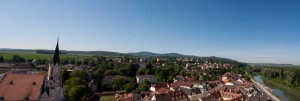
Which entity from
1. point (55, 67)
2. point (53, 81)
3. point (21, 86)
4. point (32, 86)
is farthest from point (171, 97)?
point (21, 86)

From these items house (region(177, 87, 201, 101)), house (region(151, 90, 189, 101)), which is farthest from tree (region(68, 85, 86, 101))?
house (region(177, 87, 201, 101))

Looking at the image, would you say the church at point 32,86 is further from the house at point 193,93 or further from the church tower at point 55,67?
the house at point 193,93

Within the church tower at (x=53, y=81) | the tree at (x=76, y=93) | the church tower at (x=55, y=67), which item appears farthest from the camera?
the tree at (x=76, y=93)

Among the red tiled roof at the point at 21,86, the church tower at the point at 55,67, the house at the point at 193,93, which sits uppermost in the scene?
the church tower at the point at 55,67

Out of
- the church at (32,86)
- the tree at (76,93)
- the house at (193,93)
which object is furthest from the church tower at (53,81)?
the house at (193,93)

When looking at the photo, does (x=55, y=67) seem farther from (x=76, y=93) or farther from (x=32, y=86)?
(x=76, y=93)

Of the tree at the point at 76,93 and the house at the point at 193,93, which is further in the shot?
the house at the point at 193,93

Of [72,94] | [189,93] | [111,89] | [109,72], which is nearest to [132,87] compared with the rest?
[111,89]
